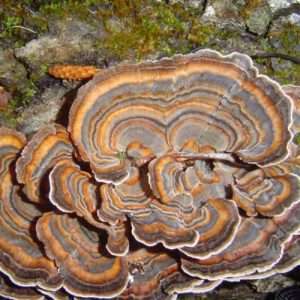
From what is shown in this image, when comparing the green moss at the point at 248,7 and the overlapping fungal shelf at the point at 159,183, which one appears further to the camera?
the green moss at the point at 248,7

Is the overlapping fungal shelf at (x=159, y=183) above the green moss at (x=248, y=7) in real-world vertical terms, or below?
below

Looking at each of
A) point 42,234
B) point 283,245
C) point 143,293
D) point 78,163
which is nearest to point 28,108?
point 78,163

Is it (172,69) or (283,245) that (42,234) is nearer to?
(172,69)

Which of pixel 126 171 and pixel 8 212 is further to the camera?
pixel 8 212

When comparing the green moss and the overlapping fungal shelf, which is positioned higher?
the green moss

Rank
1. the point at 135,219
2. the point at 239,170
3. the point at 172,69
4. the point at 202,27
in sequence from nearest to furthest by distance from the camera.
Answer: the point at 172,69 < the point at 135,219 < the point at 239,170 < the point at 202,27

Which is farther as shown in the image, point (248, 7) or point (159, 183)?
point (248, 7)

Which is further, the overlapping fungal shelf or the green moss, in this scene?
the green moss

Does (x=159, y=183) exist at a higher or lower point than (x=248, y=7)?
lower
